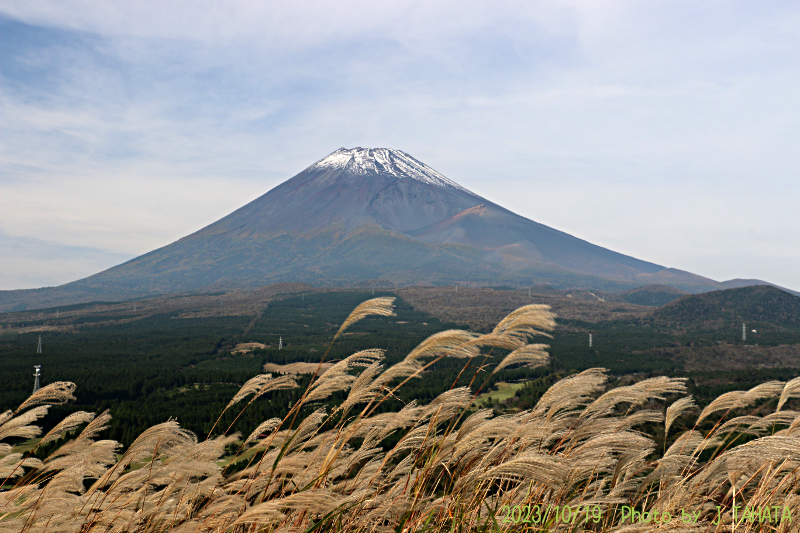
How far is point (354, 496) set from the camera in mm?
3070

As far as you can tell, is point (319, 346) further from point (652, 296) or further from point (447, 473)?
point (652, 296)

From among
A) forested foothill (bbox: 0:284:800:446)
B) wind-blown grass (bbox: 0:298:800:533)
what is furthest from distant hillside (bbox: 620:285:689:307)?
wind-blown grass (bbox: 0:298:800:533)

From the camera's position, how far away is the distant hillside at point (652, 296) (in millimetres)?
146575

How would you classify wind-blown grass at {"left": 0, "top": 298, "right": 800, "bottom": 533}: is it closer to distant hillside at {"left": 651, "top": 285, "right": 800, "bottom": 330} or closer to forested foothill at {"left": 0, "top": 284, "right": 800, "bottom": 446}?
forested foothill at {"left": 0, "top": 284, "right": 800, "bottom": 446}

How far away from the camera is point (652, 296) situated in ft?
500

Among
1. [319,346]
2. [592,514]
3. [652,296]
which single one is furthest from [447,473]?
[652,296]

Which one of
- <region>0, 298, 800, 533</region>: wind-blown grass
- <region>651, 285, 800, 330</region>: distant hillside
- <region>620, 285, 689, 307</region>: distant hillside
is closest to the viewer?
<region>0, 298, 800, 533</region>: wind-blown grass

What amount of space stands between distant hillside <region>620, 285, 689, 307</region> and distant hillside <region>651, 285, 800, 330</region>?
161 feet

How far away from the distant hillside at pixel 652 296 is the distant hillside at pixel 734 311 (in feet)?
161

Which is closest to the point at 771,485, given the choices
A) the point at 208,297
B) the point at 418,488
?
the point at 418,488

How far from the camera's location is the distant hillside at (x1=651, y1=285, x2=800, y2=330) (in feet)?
270

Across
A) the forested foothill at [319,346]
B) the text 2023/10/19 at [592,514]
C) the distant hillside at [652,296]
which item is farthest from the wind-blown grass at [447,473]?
the distant hillside at [652,296]

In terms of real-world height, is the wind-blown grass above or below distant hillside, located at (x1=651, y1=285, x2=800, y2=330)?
above

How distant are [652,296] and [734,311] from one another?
66.8 metres
